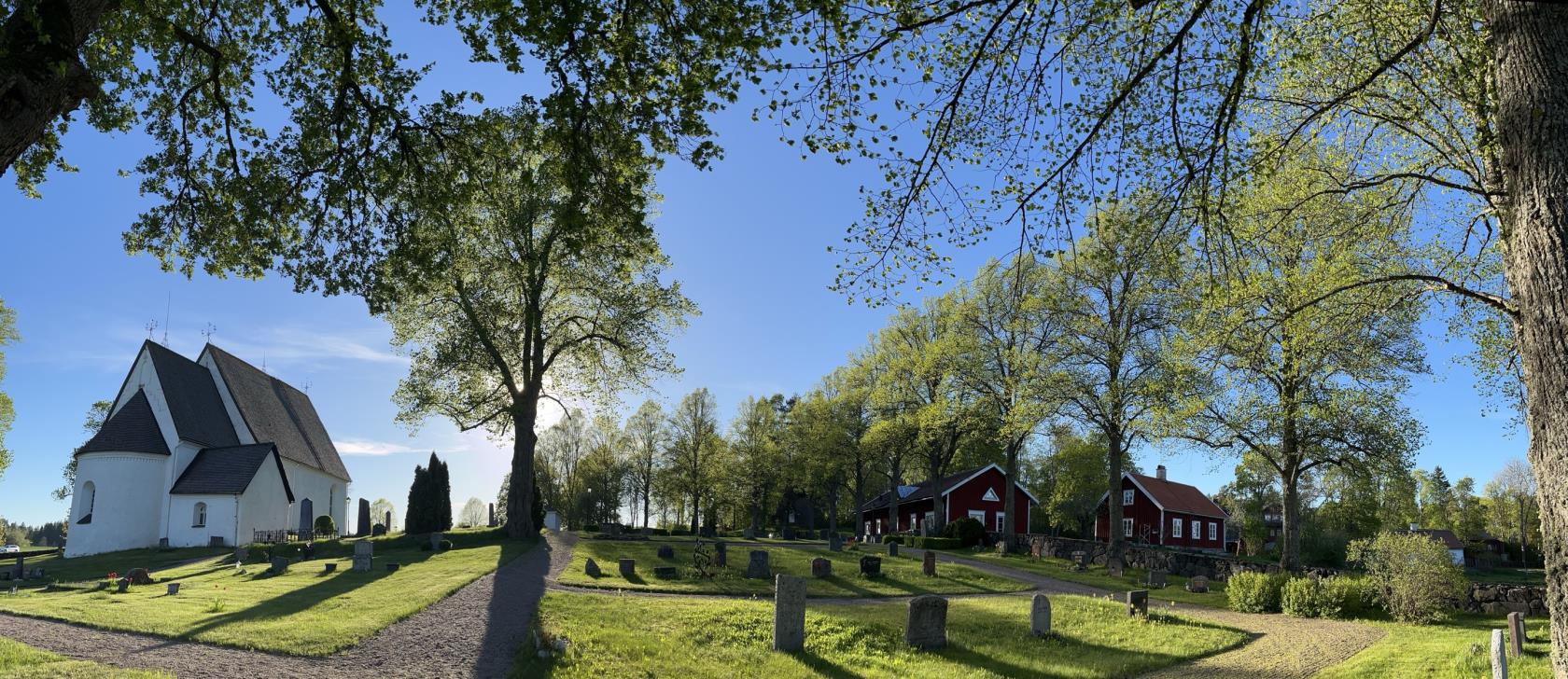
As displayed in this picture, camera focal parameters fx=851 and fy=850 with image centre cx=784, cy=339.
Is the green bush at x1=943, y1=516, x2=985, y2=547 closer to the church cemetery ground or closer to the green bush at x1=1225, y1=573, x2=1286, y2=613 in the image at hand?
the green bush at x1=1225, y1=573, x2=1286, y2=613

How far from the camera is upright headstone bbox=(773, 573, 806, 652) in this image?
1340 centimetres

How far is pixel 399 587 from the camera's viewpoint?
19.0m

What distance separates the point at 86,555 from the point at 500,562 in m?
23.6

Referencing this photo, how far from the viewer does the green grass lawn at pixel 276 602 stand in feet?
43.0

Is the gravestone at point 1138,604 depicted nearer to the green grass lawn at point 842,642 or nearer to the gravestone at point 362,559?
the green grass lawn at point 842,642

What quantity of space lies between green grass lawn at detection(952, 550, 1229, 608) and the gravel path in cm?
1692

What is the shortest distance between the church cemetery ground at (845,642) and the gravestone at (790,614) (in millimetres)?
259

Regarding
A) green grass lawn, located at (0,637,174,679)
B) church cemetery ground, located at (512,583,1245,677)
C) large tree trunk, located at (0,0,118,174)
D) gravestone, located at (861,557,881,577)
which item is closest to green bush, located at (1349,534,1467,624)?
church cemetery ground, located at (512,583,1245,677)

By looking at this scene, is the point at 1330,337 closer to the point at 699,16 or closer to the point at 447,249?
the point at 699,16

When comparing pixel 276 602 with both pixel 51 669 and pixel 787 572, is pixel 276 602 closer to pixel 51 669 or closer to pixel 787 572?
pixel 51 669

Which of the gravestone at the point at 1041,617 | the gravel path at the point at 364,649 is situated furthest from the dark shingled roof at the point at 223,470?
the gravestone at the point at 1041,617

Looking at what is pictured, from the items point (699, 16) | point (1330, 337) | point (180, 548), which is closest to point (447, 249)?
point (699, 16)

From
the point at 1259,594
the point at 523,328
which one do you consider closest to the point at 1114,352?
the point at 1259,594

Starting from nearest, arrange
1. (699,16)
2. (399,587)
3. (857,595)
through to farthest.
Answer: (699,16) < (399,587) < (857,595)
